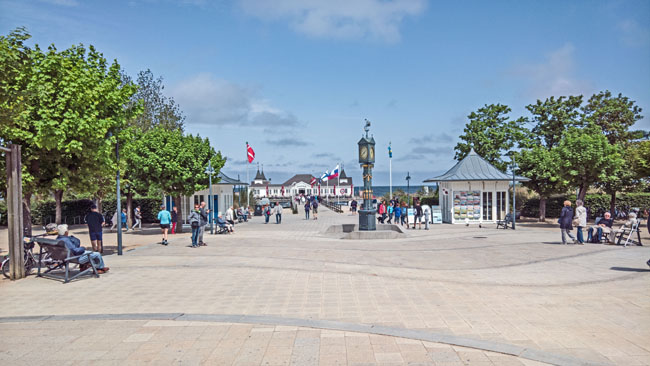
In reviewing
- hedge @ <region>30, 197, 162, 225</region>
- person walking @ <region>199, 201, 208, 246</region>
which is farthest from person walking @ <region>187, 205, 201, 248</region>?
hedge @ <region>30, 197, 162, 225</region>

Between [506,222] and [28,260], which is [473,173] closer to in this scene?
[506,222]

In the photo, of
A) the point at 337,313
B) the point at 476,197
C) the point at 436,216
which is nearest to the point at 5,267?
the point at 337,313

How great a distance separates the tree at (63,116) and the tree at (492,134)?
102ft

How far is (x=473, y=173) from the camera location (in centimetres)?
2830

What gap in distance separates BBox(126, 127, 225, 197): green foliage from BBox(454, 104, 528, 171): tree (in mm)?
23350

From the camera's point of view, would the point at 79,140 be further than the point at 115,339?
Yes

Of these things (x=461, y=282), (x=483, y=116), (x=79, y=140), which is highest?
(x=483, y=116)

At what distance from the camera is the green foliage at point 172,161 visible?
2248 centimetres

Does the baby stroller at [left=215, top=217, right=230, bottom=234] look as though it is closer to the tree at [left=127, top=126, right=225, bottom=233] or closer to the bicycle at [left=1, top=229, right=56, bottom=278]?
the tree at [left=127, top=126, right=225, bottom=233]

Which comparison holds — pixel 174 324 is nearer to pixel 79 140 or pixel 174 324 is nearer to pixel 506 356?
pixel 506 356

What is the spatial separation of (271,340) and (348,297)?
2541mm

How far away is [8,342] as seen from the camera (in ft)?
18.4

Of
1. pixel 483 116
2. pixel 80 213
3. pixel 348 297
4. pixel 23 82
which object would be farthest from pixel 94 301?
pixel 483 116

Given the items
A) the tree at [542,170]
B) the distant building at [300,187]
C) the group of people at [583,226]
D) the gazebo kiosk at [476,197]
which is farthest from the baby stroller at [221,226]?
the distant building at [300,187]
